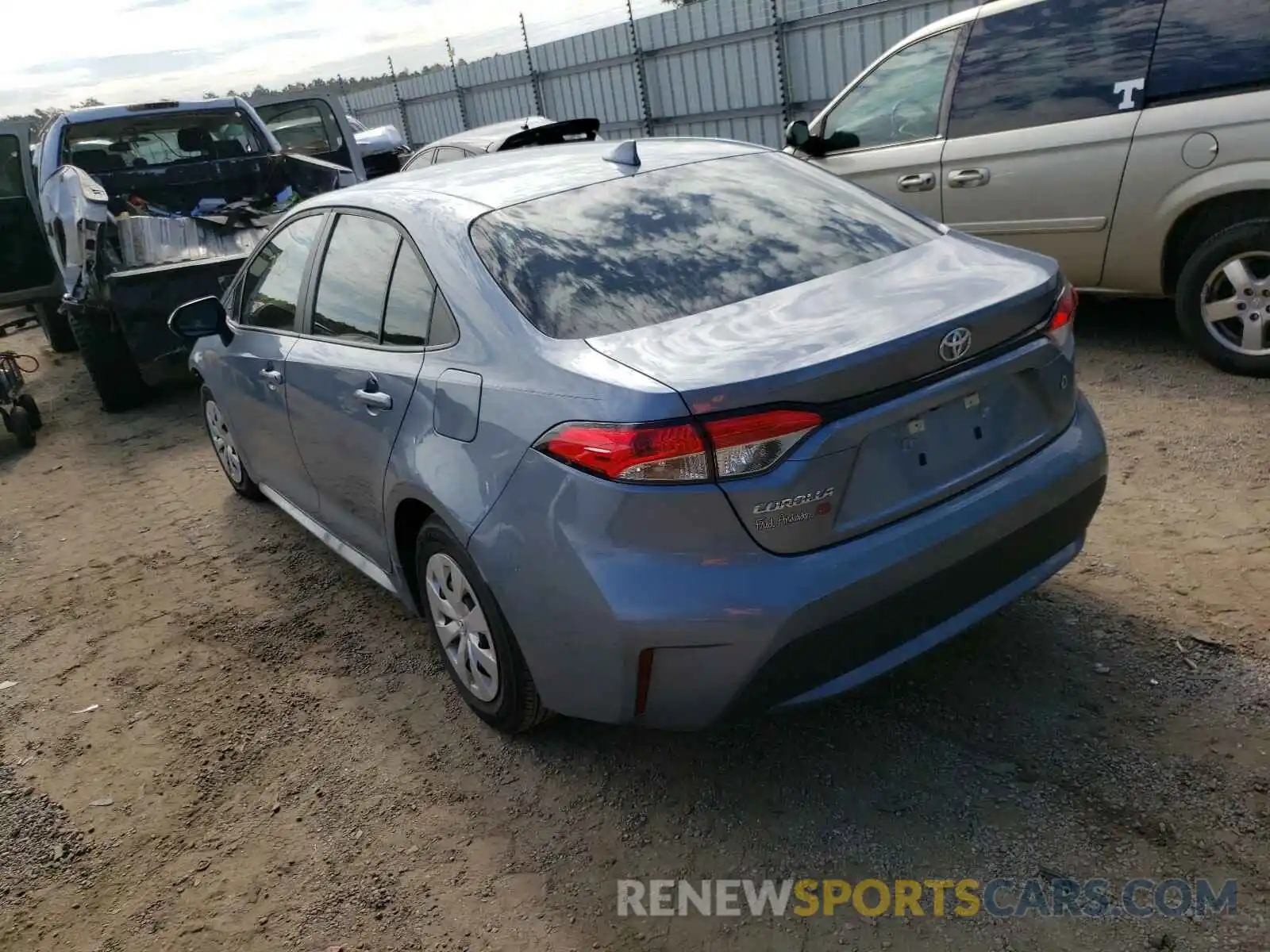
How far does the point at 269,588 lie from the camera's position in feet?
14.6

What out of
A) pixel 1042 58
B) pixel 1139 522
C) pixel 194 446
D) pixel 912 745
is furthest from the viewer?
pixel 194 446

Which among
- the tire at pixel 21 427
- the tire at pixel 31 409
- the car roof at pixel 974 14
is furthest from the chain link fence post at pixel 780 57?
the tire at pixel 21 427

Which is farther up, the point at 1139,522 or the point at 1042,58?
the point at 1042,58

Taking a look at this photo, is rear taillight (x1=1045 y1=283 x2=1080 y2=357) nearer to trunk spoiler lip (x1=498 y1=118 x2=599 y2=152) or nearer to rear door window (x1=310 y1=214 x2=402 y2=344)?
rear door window (x1=310 y1=214 x2=402 y2=344)

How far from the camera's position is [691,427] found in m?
2.19

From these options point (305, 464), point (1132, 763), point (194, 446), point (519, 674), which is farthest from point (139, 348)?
point (1132, 763)

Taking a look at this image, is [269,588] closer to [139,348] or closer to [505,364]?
[505,364]

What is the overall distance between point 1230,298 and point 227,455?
503 cm

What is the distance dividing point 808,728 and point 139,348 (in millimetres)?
5896

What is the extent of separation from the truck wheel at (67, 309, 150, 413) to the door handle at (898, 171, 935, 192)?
17.4ft

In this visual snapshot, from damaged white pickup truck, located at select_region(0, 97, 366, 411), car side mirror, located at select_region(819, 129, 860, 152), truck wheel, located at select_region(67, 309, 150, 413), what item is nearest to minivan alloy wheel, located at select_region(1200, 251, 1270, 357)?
car side mirror, located at select_region(819, 129, 860, 152)

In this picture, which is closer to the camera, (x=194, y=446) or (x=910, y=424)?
(x=910, y=424)

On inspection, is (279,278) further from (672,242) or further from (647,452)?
(647,452)

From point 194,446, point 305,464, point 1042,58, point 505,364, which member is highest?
point 1042,58
